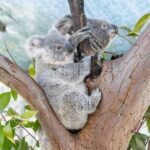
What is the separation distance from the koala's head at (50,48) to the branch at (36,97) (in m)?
0.30

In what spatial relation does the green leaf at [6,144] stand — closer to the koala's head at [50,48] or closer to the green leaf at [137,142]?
the koala's head at [50,48]

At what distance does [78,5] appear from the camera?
1422mm

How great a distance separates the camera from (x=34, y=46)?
173 centimetres

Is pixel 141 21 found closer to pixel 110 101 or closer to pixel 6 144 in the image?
pixel 110 101

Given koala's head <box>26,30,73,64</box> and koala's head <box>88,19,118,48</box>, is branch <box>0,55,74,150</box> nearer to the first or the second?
A: koala's head <box>26,30,73,64</box>

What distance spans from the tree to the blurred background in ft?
0.95

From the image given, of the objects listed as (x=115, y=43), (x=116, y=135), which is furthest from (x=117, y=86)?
(x=115, y=43)

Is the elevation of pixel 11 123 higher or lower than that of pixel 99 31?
lower

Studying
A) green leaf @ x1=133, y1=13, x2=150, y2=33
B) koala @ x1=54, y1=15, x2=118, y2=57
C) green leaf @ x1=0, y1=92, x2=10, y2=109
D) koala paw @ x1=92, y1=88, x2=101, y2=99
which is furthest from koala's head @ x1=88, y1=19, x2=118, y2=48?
green leaf @ x1=0, y1=92, x2=10, y2=109

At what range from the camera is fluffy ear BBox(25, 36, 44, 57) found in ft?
5.61

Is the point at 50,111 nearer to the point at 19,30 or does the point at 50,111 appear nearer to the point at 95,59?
the point at 95,59

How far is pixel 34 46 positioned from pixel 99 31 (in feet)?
1.01

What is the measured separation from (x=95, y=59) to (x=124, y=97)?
168 millimetres

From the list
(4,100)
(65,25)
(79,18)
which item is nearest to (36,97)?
(4,100)
